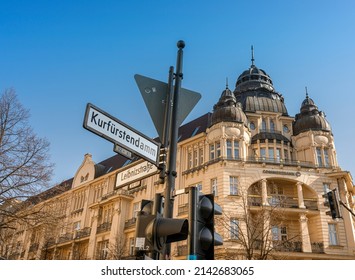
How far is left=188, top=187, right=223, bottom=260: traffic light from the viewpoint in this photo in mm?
4207

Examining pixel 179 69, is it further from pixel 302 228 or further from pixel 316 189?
pixel 316 189

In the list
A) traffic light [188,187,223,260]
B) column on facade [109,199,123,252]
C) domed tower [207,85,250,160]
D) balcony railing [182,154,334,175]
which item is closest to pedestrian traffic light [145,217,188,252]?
traffic light [188,187,223,260]

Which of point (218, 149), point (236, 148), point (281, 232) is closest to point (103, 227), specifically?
point (218, 149)

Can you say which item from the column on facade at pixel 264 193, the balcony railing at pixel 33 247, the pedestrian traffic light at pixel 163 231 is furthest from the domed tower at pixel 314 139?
the balcony railing at pixel 33 247

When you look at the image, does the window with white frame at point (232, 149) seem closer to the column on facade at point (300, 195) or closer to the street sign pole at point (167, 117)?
the column on facade at point (300, 195)

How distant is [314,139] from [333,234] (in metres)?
9.03

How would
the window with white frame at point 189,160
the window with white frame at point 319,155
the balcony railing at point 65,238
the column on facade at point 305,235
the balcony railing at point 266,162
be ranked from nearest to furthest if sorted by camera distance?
1. the column on facade at point 305,235
2. the balcony railing at point 266,162
3. the window with white frame at point 319,155
4. the window with white frame at point 189,160
5. the balcony railing at point 65,238

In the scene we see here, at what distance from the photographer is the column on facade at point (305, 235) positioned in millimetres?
28852

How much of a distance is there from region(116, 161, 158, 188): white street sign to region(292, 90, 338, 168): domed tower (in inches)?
1205

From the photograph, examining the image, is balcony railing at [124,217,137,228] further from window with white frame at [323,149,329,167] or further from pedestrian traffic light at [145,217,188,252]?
pedestrian traffic light at [145,217,188,252]

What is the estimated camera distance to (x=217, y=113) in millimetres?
34844

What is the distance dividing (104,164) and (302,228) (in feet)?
100

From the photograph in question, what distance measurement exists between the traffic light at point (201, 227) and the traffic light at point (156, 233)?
5.1 inches

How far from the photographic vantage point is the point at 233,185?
31312 mm
